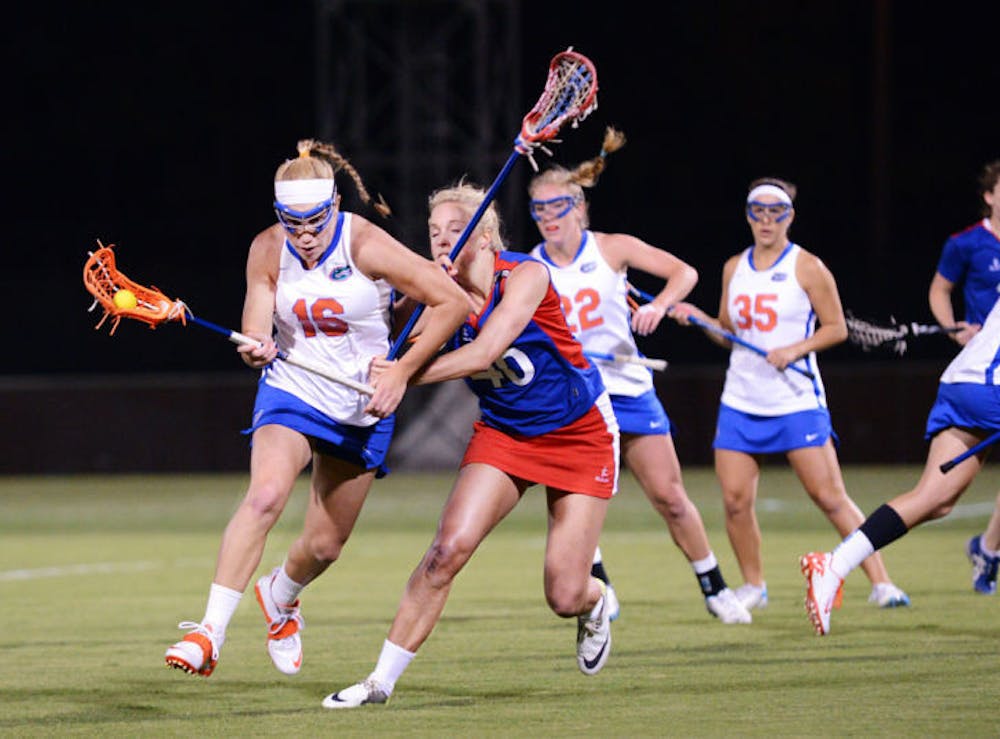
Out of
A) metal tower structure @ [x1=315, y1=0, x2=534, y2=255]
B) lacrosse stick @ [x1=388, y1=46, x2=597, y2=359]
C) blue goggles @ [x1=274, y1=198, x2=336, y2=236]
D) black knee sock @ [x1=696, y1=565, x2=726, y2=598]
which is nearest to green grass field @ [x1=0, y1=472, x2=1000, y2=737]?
black knee sock @ [x1=696, y1=565, x2=726, y2=598]

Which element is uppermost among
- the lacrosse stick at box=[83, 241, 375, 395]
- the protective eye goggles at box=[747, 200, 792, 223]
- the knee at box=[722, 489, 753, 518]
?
the lacrosse stick at box=[83, 241, 375, 395]

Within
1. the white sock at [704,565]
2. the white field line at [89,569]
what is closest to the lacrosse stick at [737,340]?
the white sock at [704,565]

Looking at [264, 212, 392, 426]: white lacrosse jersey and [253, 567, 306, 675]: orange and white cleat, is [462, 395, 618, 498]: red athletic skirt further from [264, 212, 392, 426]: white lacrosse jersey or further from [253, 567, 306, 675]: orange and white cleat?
[253, 567, 306, 675]: orange and white cleat

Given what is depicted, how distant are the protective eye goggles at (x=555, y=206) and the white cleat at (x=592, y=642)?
7.34 ft

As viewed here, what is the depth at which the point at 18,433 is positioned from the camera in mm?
18156

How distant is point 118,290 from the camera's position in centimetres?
585

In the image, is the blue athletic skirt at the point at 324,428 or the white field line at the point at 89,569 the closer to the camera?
the blue athletic skirt at the point at 324,428

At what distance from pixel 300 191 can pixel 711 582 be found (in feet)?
9.64

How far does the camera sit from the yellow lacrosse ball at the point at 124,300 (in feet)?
18.6

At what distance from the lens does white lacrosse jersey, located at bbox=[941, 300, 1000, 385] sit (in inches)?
277

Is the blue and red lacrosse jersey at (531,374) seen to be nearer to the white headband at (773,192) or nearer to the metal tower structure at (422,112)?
the white headband at (773,192)

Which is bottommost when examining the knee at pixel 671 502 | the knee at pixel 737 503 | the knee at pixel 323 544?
the knee at pixel 737 503

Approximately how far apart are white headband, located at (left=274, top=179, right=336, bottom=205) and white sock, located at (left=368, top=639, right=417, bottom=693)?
1.44 metres

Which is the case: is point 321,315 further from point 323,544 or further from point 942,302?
point 942,302
